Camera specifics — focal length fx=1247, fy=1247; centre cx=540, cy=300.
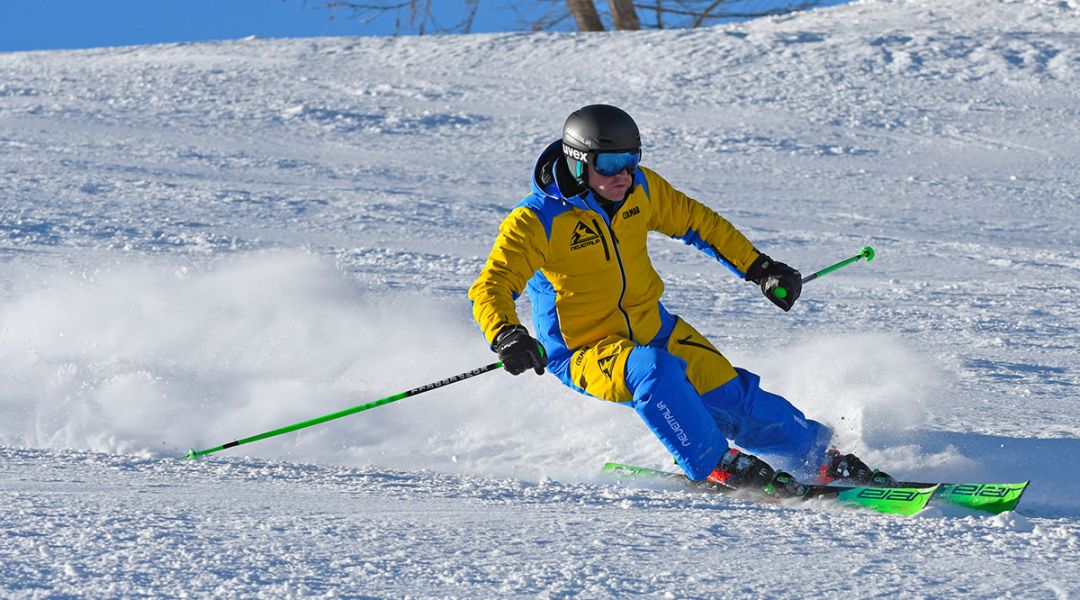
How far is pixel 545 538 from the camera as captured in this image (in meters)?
3.22

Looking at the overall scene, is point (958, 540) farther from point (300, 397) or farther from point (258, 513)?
point (300, 397)

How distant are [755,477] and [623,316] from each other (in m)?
0.75

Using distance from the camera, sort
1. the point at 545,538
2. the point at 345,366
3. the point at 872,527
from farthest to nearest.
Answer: the point at 345,366, the point at 872,527, the point at 545,538

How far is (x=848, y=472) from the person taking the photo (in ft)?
14.8

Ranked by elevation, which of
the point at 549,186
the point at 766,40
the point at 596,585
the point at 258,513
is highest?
the point at 766,40

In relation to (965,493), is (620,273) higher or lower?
higher

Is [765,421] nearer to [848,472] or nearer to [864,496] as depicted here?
[848,472]

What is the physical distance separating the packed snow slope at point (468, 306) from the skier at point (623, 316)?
0.32 metres

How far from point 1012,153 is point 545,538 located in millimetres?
9904

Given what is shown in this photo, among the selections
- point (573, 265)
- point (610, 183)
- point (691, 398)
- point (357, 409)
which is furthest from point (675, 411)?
point (357, 409)

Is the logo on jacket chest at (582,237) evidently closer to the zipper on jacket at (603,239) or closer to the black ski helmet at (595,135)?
the zipper on jacket at (603,239)

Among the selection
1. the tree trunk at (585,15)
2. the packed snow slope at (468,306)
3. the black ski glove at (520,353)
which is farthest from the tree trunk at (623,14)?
the black ski glove at (520,353)

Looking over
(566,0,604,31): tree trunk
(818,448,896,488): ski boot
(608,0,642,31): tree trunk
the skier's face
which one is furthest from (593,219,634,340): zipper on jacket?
(608,0,642,31): tree trunk

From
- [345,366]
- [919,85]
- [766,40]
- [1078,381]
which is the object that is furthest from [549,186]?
[766,40]
